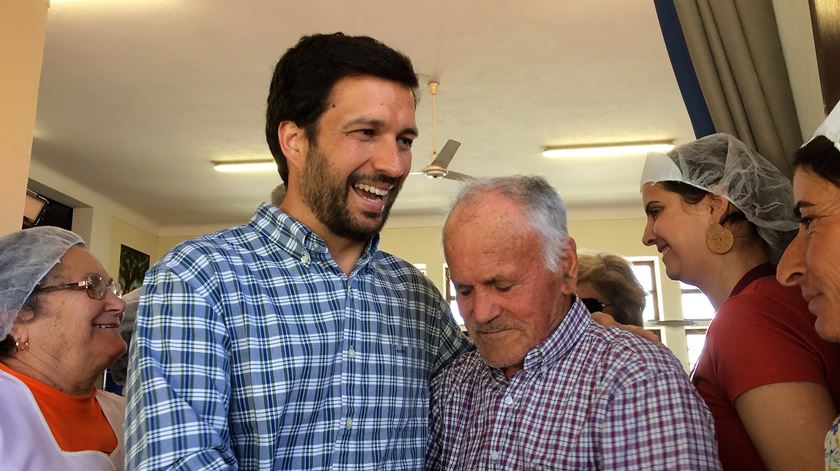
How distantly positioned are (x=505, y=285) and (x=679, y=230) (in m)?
0.61

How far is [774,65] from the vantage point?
6.67 ft

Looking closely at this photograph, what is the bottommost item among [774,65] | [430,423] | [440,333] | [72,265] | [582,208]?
[430,423]

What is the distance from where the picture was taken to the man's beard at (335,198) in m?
1.62

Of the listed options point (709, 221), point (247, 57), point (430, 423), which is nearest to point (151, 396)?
point (430, 423)

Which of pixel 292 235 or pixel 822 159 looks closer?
pixel 822 159

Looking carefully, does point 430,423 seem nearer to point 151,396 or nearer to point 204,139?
point 151,396

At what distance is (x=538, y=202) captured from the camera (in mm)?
1624

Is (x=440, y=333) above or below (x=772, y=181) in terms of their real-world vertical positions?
below

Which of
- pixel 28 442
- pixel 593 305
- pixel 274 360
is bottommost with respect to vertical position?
pixel 28 442

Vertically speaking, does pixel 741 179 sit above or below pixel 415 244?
below

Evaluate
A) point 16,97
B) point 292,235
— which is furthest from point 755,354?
point 16,97

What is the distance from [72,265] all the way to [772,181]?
6.52 ft

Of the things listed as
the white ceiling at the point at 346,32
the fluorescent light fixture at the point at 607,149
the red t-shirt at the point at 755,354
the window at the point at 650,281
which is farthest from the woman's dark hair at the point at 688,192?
the window at the point at 650,281

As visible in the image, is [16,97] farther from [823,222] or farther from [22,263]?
[823,222]
